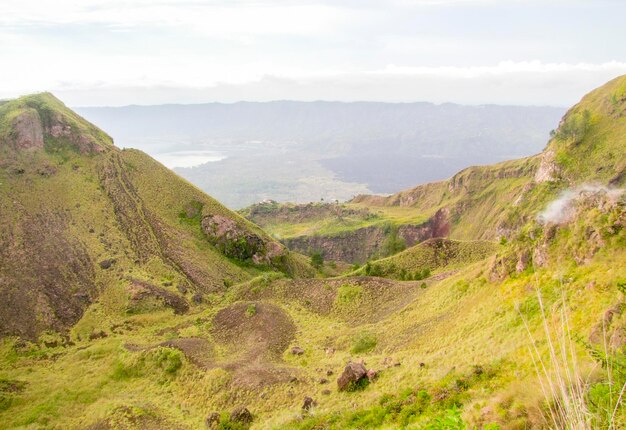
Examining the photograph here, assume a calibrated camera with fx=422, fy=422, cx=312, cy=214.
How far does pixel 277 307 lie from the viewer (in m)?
42.6

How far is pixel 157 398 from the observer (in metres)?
30.8

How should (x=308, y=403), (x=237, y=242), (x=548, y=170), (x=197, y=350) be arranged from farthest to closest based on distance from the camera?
(x=548, y=170)
(x=237, y=242)
(x=197, y=350)
(x=308, y=403)

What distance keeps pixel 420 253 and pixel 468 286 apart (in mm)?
29677

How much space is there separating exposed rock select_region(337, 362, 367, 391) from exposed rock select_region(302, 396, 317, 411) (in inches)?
→ 67.2

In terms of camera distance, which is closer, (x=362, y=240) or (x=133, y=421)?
(x=133, y=421)

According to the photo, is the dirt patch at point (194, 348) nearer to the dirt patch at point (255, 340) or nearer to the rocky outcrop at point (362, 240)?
the dirt patch at point (255, 340)

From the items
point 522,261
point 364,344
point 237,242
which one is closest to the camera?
point 522,261

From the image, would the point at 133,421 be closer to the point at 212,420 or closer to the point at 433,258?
the point at 212,420

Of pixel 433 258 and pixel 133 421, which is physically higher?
pixel 433 258

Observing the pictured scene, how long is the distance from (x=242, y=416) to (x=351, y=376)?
21.7 ft

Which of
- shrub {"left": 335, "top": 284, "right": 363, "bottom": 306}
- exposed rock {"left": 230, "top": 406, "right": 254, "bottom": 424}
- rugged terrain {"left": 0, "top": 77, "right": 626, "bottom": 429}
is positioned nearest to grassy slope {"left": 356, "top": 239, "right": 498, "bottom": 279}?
rugged terrain {"left": 0, "top": 77, "right": 626, "bottom": 429}

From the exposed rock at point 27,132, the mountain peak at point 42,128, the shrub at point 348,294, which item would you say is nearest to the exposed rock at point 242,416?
the shrub at point 348,294

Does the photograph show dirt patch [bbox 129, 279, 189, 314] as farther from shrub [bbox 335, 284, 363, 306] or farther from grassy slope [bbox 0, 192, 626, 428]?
shrub [bbox 335, 284, 363, 306]

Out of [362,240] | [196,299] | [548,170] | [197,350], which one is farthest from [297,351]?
[362,240]
